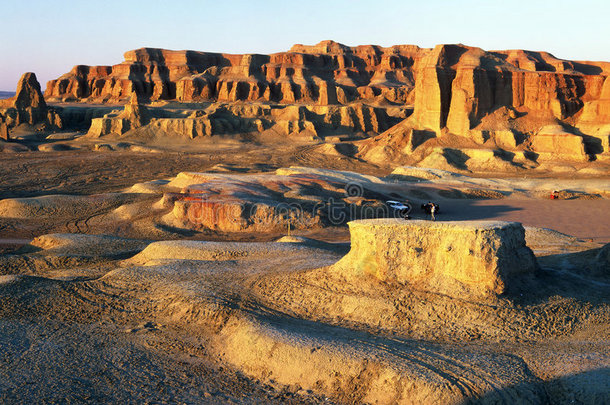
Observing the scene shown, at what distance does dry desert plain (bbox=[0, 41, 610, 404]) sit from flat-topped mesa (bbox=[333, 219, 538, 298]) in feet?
0.14

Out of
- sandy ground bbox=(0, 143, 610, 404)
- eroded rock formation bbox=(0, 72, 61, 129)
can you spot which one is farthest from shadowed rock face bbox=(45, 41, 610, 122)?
sandy ground bbox=(0, 143, 610, 404)

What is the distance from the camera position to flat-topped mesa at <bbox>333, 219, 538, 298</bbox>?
33.7 feet

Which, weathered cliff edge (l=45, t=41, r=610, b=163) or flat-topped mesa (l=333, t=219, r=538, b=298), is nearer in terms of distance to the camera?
flat-topped mesa (l=333, t=219, r=538, b=298)

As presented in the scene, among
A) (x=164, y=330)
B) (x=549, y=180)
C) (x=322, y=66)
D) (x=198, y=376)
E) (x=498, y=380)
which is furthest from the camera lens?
(x=322, y=66)

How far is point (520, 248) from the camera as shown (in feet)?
36.2

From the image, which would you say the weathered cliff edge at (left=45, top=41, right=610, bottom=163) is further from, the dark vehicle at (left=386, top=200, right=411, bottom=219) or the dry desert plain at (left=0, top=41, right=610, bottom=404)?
the dark vehicle at (left=386, top=200, right=411, bottom=219)

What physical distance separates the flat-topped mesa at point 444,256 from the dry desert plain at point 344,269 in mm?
43

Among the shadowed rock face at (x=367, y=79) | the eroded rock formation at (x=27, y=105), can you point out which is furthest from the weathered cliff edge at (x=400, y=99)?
the eroded rock formation at (x=27, y=105)

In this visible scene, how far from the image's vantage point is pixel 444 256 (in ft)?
35.1

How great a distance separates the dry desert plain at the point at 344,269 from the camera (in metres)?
8.60

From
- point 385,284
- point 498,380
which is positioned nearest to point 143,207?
point 385,284

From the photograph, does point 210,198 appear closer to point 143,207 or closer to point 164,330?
point 143,207

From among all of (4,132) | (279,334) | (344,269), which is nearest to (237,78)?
(4,132)

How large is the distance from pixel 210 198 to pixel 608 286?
56.4ft
